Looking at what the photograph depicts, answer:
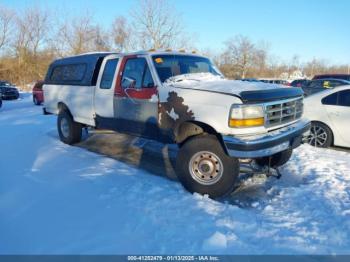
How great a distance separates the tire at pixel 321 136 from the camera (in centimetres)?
712

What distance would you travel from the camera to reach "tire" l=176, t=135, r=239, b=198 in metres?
4.19

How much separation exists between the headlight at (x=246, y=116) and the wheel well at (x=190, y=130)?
1.70ft

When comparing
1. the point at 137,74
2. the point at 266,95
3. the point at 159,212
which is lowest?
the point at 159,212

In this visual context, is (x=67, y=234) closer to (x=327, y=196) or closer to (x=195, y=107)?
(x=195, y=107)

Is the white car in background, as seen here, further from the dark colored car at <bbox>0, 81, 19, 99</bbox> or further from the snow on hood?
the dark colored car at <bbox>0, 81, 19, 99</bbox>

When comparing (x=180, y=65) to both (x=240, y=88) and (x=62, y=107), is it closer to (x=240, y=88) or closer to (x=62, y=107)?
(x=240, y=88)

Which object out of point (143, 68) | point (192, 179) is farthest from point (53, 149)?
point (192, 179)

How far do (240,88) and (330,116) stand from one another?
4.01 m

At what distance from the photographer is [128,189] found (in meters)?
4.51

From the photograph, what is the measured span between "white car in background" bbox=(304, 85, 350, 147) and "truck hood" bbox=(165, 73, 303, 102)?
2.78 m

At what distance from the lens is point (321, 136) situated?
720cm

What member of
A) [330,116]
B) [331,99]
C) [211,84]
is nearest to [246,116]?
[211,84]

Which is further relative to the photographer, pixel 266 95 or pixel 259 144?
pixel 266 95

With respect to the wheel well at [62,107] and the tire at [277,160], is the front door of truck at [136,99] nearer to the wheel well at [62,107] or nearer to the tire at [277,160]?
the tire at [277,160]
